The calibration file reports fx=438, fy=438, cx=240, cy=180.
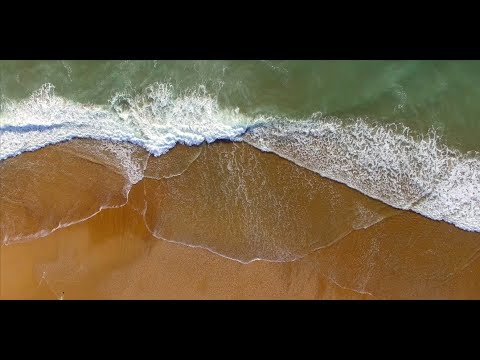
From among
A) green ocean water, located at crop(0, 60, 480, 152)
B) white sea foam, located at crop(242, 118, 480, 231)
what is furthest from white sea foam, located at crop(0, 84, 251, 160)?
white sea foam, located at crop(242, 118, 480, 231)

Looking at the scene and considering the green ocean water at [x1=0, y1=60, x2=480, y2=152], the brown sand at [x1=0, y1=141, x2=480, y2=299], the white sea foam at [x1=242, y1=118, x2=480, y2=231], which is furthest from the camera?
the green ocean water at [x1=0, y1=60, x2=480, y2=152]

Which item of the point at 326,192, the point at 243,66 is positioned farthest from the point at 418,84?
the point at 243,66

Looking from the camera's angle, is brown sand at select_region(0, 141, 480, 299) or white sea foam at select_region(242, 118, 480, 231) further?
white sea foam at select_region(242, 118, 480, 231)

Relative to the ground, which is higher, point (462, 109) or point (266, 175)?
point (462, 109)

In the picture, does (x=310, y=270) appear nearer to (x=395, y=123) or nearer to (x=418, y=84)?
(x=395, y=123)

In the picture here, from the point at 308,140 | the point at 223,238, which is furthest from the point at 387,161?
the point at 223,238

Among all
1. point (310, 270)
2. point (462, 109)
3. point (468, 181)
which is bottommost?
point (310, 270)

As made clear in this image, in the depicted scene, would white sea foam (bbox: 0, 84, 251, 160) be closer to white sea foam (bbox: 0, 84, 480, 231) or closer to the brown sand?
white sea foam (bbox: 0, 84, 480, 231)
